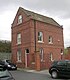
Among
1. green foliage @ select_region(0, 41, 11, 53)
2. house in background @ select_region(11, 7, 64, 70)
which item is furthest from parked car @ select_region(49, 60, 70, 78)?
green foliage @ select_region(0, 41, 11, 53)

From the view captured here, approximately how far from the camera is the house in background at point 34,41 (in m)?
31.3

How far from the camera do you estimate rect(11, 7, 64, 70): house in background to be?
103 ft

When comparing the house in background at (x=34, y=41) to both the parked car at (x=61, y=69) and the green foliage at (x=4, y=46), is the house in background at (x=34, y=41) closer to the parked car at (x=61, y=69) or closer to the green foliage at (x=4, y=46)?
the green foliage at (x=4, y=46)

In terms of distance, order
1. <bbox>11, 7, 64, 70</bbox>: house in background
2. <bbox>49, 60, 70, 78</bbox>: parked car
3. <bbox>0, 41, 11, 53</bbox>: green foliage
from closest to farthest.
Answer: <bbox>49, 60, 70, 78</bbox>: parked car < <bbox>11, 7, 64, 70</bbox>: house in background < <bbox>0, 41, 11, 53</bbox>: green foliage

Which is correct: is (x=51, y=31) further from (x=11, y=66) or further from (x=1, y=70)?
(x=1, y=70)

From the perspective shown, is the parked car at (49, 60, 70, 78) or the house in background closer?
the parked car at (49, 60, 70, 78)

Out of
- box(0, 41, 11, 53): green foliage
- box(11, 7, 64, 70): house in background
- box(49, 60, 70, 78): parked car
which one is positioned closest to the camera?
box(49, 60, 70, 78): parked car

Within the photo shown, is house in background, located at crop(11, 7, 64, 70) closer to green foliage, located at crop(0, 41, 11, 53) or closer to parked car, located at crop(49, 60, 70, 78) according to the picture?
green foliage, located at crop(0, 41, 11, 53)

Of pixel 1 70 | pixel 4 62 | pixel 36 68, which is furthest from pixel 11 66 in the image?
pixel 1 70

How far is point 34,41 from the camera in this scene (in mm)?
31812

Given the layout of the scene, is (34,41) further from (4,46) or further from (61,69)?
(4,46)

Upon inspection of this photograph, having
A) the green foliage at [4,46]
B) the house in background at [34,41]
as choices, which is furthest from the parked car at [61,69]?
the green foliage at [4,46]

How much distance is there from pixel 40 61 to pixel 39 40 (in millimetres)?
4135

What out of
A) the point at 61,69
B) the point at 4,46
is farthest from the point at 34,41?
the point at 4,46
